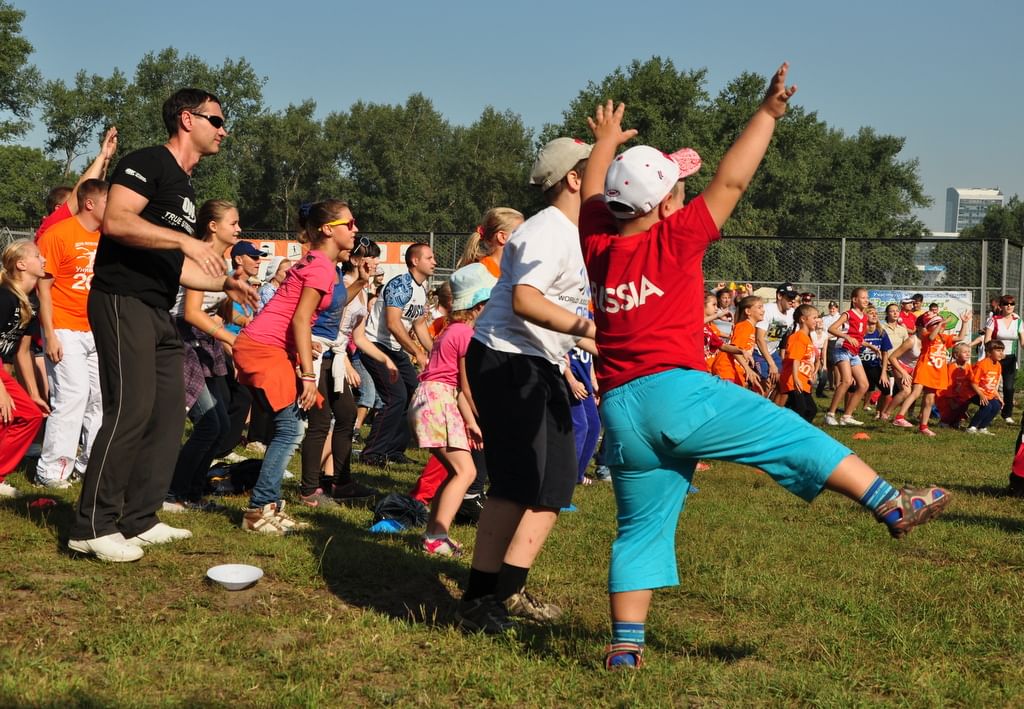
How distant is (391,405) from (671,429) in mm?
6510

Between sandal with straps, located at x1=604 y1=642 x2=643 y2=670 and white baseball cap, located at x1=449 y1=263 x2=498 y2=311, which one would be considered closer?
sandal with straps, located at x1=604 y1=642 x2=643 y2=670

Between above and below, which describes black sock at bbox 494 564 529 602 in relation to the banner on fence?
below

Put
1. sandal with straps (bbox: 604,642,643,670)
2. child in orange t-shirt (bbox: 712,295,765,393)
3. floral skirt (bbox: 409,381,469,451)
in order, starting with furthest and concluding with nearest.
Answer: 1. child in orange t-shirt (bbox: 712,295,765,393)
2. floral skirt (bbox: 409,381,469,451)
3. sandal with straps (bbox: 604,642,643,670)

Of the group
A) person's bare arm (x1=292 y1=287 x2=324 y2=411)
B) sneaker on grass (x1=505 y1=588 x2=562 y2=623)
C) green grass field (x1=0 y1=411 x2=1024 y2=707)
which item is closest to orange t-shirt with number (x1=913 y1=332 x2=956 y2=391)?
green grass field (x1=0 y1=411 x2=1024 y2=707)

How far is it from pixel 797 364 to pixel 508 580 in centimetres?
976

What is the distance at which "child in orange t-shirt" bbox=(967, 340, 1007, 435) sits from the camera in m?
15.5

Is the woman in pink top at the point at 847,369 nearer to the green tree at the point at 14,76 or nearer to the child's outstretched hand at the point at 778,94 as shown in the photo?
the child's outstretched hand at the point at 778,94

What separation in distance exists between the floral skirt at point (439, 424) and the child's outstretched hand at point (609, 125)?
2.18 metres

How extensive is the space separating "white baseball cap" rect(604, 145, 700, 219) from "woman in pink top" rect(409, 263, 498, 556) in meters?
1.85

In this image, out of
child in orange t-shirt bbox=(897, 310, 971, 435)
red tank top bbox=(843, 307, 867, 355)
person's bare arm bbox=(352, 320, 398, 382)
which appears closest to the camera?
Result: person's bare arm bbox=(352, 320, 398, 382)

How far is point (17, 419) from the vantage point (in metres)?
6.84

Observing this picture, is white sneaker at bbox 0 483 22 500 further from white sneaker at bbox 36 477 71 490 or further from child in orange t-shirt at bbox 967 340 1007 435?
child in orange t-shirt at bbox 967 340 1007 435

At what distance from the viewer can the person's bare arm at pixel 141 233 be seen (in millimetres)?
4656

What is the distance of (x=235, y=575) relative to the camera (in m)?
4.78
